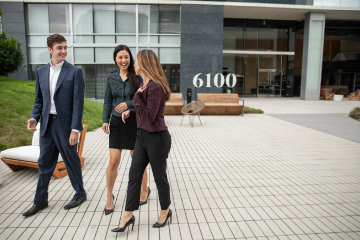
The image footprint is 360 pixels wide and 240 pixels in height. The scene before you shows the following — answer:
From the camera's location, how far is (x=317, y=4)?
21609mm

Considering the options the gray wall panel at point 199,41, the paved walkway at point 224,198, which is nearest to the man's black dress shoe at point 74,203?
the paved walkway at point 224,198

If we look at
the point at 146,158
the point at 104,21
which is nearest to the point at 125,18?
the point at 104,21

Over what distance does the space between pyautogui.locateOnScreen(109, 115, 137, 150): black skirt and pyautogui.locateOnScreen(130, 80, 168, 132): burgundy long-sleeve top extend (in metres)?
0.49

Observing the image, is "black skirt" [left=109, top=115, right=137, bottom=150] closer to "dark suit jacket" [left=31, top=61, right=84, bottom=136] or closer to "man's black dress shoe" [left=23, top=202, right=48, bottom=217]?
"dark suit jacket" [left=31, top=61, right=84, bottom=136]

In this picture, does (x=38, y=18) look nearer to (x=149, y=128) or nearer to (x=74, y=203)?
(x=74, y=203)

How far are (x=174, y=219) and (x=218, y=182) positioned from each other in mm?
1392

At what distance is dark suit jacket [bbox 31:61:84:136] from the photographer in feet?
10.1

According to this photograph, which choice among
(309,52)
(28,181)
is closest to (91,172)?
(28,181)

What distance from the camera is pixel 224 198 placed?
146 inches

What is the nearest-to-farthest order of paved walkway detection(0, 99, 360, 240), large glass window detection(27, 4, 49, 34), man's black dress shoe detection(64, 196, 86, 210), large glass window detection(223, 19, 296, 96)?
paved walkway detection(0, 99, 360, 240) < man's black dress shoe detection(64, 196, 86, 210) < large glass window detection(27, 4, 49, 34) < large glass window detection(223, 19, 296, 96)

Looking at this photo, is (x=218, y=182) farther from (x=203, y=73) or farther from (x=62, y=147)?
(x=203, y=73)

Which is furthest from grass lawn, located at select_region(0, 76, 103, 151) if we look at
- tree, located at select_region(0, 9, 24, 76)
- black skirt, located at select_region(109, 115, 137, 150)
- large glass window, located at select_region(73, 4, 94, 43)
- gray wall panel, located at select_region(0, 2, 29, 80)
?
gray wall panel, located at select_region(0, 2, 29, 80)

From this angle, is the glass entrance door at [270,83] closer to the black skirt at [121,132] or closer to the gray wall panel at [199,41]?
the gray wall panel at [199,41]

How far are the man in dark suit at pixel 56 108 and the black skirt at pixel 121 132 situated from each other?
39cm
